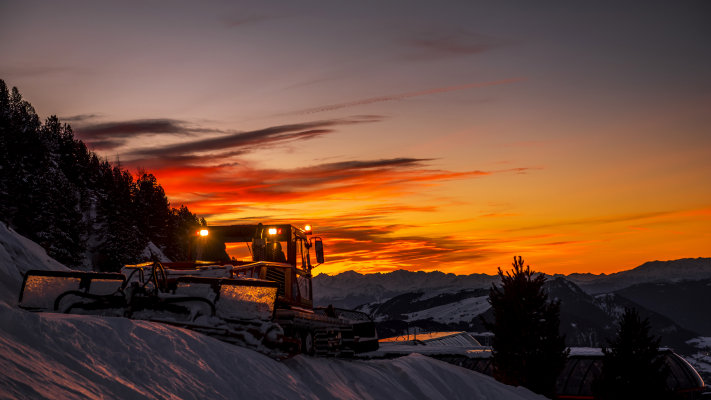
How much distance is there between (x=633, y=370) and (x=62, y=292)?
64.4ft

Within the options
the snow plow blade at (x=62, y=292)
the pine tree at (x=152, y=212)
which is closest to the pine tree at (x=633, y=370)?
the snow plow blade at (x=62, y=292)

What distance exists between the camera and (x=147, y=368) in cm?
946

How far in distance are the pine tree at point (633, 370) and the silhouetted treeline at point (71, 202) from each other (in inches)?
1849

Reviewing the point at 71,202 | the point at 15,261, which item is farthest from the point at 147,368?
the point at 71,202

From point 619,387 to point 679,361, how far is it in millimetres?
25141

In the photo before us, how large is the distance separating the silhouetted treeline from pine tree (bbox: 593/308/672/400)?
154 ft

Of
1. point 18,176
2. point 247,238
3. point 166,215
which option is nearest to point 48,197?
point 18,176

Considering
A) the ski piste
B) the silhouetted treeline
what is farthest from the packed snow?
the silhouetted treeline

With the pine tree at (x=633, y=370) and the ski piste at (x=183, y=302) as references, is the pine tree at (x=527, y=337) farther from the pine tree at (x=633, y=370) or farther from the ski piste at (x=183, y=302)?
the ski piste at (x=183, y=302)

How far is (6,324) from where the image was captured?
872cm

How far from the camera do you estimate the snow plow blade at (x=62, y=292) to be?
1420 centimetres

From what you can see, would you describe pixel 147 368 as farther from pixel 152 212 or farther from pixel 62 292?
pixel 152 212

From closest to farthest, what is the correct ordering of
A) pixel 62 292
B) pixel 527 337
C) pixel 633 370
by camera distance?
pixel 62 292
pixel 527 337
pixel 633 370

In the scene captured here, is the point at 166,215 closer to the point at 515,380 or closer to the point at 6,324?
the point at 515,380
